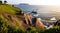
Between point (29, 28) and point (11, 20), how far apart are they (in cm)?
59

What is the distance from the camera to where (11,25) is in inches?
269

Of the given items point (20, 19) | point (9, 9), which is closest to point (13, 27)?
point (20, 19)

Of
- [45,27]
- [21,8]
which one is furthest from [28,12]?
[45,27]

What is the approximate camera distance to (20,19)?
6926 mm

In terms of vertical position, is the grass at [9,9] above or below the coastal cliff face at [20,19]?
above

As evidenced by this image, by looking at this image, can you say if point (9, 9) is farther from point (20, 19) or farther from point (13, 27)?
point (13, 27)

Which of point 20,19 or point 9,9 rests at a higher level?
point 9,9

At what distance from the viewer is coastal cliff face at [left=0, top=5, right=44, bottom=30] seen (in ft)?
22.6

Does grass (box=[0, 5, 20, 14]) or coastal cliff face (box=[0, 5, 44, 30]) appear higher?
grass (box=[0, 5, 20, 14])

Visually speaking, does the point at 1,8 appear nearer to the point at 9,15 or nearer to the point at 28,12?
the point at 9,15

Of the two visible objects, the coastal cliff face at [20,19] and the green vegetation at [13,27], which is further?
the coastal cliff face at [20,19]

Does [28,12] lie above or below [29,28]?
above

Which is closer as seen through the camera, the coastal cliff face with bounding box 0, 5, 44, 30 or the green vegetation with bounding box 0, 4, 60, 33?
the green vegetation with bounding box 0, 4, 60, 33

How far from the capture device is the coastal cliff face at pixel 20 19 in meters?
6.89
